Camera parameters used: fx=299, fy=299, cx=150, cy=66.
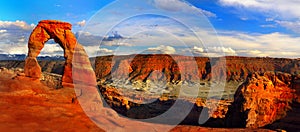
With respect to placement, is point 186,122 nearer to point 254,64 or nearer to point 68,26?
point 68,26

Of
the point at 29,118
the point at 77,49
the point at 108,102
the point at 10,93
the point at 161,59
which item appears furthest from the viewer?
the point at 161,59

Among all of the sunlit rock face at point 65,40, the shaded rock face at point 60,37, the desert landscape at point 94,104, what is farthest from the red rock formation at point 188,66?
the sunlit rock face at point 65,40

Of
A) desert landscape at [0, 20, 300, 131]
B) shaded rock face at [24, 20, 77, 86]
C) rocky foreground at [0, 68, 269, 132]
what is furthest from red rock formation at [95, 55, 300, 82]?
rocky foreground at [0, 68, 269, 132]

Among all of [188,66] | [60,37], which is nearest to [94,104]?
[60,37]

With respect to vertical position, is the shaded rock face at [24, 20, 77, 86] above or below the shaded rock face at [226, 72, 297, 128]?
above

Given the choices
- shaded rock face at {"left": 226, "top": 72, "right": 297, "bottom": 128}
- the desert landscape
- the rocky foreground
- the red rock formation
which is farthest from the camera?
the red rock formation

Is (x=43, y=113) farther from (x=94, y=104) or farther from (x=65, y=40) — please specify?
(x=65, y=40)

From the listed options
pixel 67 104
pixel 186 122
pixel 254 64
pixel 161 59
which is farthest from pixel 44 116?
pixel 254 64

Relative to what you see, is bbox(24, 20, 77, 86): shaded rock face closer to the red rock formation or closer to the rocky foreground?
the rocky foreground
